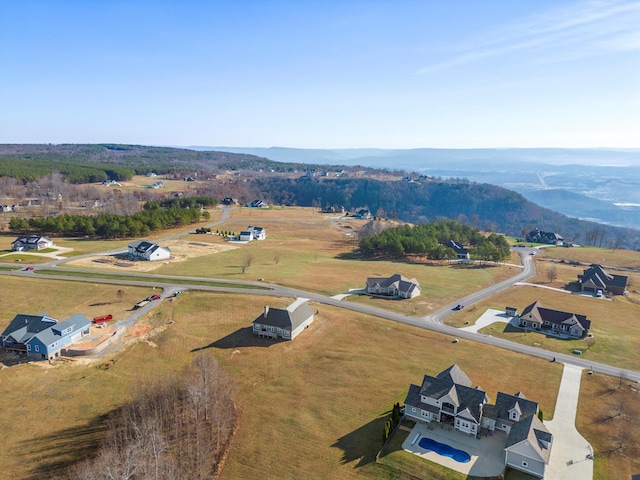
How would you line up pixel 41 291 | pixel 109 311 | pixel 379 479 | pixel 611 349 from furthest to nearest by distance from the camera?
pixel 41 291, pixel 109 311, pixel 611 349, pixel 379 479

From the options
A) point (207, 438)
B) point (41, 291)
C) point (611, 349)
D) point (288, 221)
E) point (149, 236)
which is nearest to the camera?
point (207, 438)

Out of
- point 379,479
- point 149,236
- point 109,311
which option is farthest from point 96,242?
point 379,479

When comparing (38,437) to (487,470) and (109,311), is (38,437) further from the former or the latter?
(487,470)

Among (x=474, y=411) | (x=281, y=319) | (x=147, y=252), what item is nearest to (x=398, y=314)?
(x=281, y=319)

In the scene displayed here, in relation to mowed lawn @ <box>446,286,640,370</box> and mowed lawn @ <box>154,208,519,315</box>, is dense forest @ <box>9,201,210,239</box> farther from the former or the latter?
mowed lawn @ <box>446,286,640,370</box>

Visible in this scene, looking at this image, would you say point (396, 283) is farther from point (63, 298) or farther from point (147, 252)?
point (147, 252)

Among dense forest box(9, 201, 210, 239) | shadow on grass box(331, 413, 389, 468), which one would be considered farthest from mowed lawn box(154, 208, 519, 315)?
shadow on grass box(331, 413, 389, 468)

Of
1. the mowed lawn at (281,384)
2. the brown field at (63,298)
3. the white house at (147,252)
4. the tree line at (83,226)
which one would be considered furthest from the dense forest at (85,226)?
the mowed lawn at (281,384)
